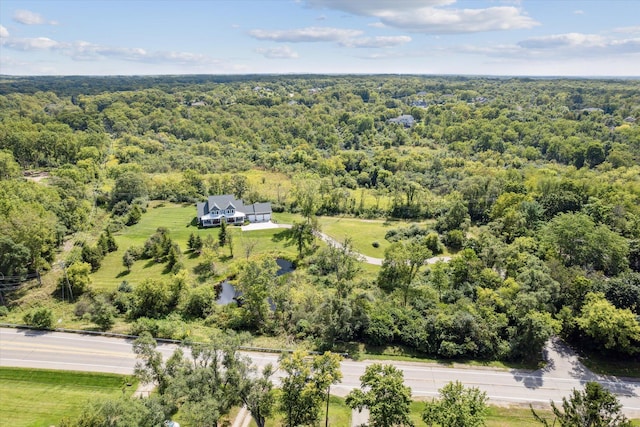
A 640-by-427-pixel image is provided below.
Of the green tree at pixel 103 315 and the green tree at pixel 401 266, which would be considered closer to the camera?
the green tree at pixel 103 315

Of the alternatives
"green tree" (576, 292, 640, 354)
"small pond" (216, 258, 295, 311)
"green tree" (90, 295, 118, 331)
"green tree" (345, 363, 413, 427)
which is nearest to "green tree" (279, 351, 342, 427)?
"green tree" (345, 363, 413, 427)

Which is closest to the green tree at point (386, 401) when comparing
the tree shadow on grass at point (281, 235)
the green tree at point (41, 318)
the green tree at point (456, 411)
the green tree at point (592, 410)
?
the green tree at point (456, 411)

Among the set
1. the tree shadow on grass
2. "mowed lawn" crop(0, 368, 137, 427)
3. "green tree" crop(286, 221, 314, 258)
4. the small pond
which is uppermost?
"green tree" crop(286, 221, 314, 258)

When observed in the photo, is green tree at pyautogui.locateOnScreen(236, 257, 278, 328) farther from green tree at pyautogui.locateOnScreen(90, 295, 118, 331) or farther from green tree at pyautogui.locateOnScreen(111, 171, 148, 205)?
green tree at pyautogui.locateOnScreen(111, 171, 148, 205)

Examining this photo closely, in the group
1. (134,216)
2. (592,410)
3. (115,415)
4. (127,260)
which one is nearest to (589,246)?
(592,410)

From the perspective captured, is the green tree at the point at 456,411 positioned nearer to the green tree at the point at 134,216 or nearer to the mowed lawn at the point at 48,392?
the mowed lawn at the point at 48,392

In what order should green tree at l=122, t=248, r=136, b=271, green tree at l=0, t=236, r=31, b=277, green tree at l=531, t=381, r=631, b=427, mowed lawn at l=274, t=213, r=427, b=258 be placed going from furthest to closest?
1. mowed lawn at l=274, t=213, r=427, b=258
2. green tree at l=122, t=248, r=136, b=271
3. green tree at l=0, t=236, r=31, b=277
4. green tree at l=531, t=381, r=631, b=427
